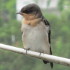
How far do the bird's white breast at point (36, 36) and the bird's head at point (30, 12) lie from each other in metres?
0.03

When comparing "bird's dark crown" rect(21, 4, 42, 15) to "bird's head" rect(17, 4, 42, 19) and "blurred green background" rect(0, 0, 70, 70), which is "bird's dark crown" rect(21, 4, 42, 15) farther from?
"blurred green background" rect(0, 0, 70, 70)

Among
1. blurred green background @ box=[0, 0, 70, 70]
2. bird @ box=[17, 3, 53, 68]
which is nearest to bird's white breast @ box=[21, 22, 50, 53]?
bird @ box=[17, 3, 53, 68]

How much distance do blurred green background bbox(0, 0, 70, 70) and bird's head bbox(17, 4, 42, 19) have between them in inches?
68.9

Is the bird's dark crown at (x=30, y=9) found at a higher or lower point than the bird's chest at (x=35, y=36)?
higher

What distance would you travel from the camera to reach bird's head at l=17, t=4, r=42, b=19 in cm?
122

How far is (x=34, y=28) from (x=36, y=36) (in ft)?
0.11

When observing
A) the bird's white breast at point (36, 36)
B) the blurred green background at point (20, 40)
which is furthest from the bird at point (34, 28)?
the blurred green background at point (20, 40)

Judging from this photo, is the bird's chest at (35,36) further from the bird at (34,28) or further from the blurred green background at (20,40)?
the blurred green background at (20,40)

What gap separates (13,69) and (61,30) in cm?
Answer: 198

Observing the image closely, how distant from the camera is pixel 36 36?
51.5 inches

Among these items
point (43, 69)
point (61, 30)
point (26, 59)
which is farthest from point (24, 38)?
point (61, 30)

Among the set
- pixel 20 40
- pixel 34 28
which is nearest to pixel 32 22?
pixel 34 28

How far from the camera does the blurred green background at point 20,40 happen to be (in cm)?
414

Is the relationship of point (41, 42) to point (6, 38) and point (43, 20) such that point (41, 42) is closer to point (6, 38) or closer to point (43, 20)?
point (43, 20)
